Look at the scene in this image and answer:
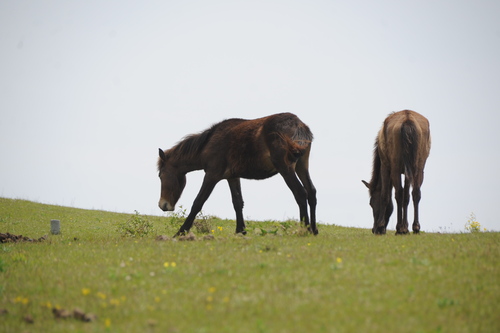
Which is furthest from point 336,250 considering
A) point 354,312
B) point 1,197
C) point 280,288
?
point 1,197

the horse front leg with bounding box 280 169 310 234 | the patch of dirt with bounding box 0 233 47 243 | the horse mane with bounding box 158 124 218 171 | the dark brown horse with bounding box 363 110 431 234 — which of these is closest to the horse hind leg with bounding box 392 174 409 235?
the dark brown horse with bounding box 363 110 431 234

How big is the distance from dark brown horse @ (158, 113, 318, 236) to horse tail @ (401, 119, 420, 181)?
2.56m

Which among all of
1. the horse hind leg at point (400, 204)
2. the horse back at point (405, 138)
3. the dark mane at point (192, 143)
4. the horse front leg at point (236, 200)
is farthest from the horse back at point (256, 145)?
the horse hind leg at point (400, 204)

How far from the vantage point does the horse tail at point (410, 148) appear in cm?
1407

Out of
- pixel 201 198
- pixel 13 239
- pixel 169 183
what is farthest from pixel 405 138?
pixel 13 239

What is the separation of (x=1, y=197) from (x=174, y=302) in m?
28.1

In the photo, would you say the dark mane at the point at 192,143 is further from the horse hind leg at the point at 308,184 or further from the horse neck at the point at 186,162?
the horse hind leg at the point at 308,184

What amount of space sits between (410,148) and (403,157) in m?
0.31

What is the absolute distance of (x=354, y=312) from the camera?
6.90m

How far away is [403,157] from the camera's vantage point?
14258 mm

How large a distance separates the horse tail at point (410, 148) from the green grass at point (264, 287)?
2.50 m

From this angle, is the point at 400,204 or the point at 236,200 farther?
the point at 236,200

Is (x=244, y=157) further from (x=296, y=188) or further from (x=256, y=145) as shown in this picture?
(x=296, y=188)

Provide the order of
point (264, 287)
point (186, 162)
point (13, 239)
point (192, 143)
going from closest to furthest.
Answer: point (264, 287)
point (13, 239)
point (192, 143)
point (186, 162)
